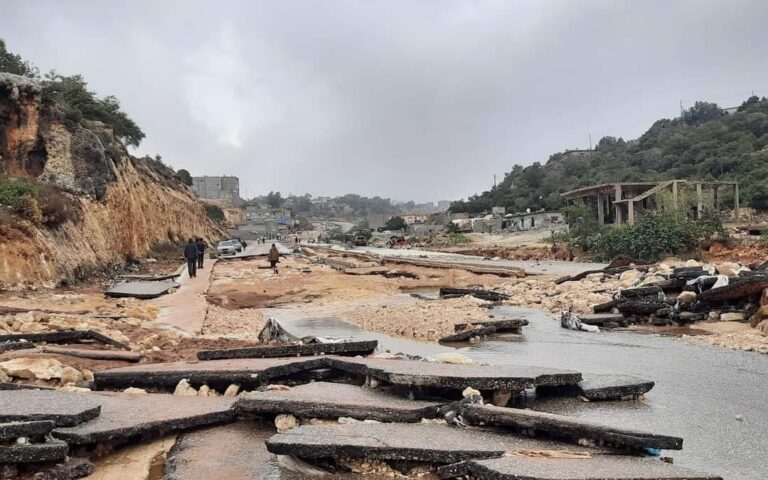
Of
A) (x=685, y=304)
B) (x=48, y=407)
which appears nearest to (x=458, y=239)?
(x=685, y=304)

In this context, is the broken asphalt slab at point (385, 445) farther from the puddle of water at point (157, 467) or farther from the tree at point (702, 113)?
the tree at point (702, 113)

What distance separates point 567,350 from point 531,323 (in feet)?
11.6

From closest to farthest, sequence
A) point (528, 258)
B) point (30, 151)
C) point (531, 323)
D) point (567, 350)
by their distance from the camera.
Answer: point (567, 350), point (531, 323), point (30, 151), point (528, 258)

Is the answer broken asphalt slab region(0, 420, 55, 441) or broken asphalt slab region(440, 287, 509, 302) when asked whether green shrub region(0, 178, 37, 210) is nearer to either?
broken asphalt slab region(440, 287, 509, 302)

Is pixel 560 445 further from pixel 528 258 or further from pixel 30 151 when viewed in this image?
pixel 528 258

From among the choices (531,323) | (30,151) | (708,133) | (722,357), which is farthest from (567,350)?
(708,133)

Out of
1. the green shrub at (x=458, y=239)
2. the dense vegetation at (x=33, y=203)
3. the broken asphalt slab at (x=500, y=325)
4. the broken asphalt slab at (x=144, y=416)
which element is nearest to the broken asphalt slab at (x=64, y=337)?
the broken asphalt slab at (x=144, y=416)

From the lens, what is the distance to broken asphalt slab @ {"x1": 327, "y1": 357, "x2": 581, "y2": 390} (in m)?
4.71

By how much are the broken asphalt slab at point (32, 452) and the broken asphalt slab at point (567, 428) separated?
2.58 meters

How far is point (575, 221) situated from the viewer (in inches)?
1751

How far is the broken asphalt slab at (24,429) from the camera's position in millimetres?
3291

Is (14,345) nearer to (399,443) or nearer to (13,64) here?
(399,443)

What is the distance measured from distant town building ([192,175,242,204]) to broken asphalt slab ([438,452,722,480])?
484 feet

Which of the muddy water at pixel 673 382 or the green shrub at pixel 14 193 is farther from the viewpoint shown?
the green shrub at pixel 14 193
